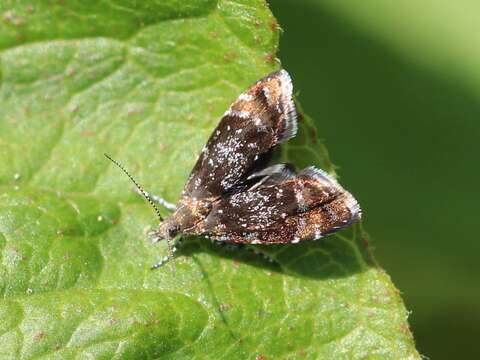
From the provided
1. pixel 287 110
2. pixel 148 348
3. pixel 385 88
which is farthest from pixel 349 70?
pixel 148 348

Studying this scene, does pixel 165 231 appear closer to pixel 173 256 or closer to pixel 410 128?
pixel 173 256

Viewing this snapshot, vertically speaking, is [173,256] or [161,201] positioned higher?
[161,201]

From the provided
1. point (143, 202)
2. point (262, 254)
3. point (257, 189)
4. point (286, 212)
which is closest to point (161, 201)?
point (143, 202)

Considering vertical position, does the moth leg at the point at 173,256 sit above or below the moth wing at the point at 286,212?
below

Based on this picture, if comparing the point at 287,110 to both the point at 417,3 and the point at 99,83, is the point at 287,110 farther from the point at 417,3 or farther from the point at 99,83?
the point at 417,3

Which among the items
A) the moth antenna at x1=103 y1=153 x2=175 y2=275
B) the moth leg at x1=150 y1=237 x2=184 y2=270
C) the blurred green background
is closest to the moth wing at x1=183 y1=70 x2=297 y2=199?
the moth antenna at x1=103 y1=153 x2=175 y2=275

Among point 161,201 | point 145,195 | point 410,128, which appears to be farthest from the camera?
point 410,128

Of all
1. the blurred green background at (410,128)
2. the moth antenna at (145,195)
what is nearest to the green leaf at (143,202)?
the moth antenna at (145,195)

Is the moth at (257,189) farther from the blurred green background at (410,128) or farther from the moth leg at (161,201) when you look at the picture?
the blurred green background at (410,128)
